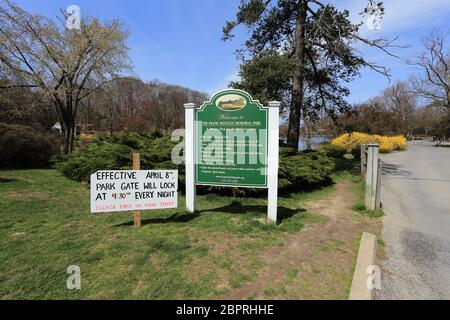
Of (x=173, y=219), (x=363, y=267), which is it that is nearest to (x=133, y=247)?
(x=173, y=219)

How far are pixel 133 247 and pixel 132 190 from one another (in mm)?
1116

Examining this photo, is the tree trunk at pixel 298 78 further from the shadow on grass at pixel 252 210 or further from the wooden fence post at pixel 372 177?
the shadow on grass at pixel 252 210

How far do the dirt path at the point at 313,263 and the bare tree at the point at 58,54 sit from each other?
13.5 meters

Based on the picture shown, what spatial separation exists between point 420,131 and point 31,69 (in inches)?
3298

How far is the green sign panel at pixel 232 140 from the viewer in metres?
5.33

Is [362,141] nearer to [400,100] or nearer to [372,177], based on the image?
[372,177]

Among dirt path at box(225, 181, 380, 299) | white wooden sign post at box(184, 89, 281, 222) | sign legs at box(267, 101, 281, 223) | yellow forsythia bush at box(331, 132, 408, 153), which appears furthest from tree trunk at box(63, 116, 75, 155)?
yellow forsythia bush at box(331, 132, 408, 153)

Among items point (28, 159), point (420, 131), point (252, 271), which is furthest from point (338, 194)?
point (420, 131)

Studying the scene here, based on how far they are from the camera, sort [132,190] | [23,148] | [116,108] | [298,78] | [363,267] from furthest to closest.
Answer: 1. [116,108]
2. [23,148]
3. [298,78]
4. [132,190]
5. [363,267]

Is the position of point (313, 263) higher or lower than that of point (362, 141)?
lower

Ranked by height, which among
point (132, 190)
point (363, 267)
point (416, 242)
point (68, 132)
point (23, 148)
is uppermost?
point (68, 132)

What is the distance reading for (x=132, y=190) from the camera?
16.5 feet

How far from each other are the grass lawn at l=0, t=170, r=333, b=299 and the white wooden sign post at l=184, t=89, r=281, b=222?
762 millimetres
